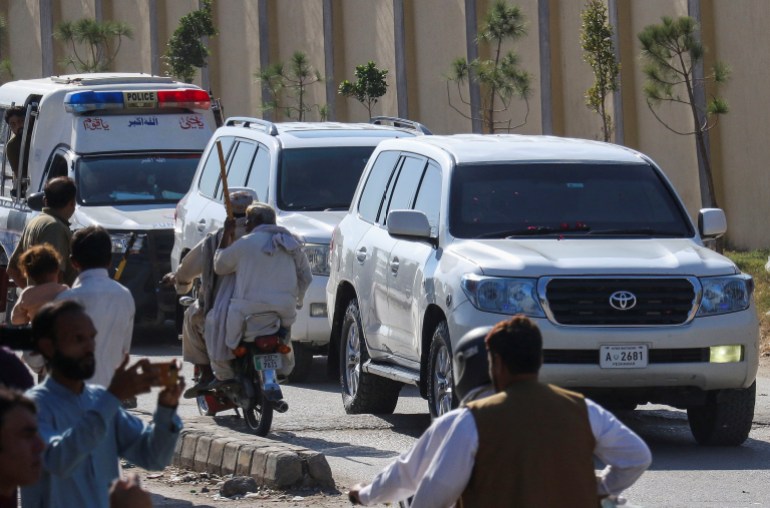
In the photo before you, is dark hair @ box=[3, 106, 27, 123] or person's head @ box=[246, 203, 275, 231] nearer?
person's head @ box=[246, 203, 275, 231]

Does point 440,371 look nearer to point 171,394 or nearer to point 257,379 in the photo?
point 257,379

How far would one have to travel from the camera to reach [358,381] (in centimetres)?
1241

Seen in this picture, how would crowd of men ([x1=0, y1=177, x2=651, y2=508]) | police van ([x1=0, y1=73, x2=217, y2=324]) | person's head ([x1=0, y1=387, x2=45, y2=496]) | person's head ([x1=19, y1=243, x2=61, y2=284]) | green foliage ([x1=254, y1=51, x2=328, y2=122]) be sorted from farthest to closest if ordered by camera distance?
green foliage ([x1=254, y1=51, x2=328, y2=122]) → police van ([x1=0, y1=73, x2=217, y2=324]) → person's head ([x1=19, y1=243, x2=61, y2=284]) → crowd of men ([x1=0, y1=177, x2=651, y2=508]) → person's head ([x1=0, y1=387, x2=45, y2=496])

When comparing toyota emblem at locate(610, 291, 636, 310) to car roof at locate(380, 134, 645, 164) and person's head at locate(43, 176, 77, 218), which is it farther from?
person's head at locate(43, 176, 77, 218)

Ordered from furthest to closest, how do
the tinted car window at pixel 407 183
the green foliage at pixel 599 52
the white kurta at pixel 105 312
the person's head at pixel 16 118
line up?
the green foliage at pixel 599 52 → the person's head at pixel 16 118 → the tinted car window at pixel 407 183 → the white kurta at pixel 105 312

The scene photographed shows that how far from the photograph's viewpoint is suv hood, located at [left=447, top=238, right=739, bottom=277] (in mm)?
10188

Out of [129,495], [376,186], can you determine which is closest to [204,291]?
[376,186]

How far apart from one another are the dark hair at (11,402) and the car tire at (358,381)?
791 cm

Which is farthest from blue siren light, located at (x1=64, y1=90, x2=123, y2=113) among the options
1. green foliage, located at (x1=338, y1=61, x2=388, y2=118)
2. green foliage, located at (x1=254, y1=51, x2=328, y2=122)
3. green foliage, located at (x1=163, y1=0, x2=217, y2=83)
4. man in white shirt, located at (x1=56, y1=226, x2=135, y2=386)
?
green foliage, located at (x1=163, y1=0, x2=217, y2=83)

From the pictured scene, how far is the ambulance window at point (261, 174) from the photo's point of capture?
15023mm

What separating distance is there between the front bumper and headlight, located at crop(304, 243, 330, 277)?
3.93 m

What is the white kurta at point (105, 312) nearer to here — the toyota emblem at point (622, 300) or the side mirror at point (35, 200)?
the toyota emblem at point (622, 300)

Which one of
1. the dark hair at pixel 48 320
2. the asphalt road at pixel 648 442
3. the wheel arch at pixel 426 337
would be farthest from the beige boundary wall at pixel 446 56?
the dark hair at pixel 48 320

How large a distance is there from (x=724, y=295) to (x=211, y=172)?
6.92 meters
